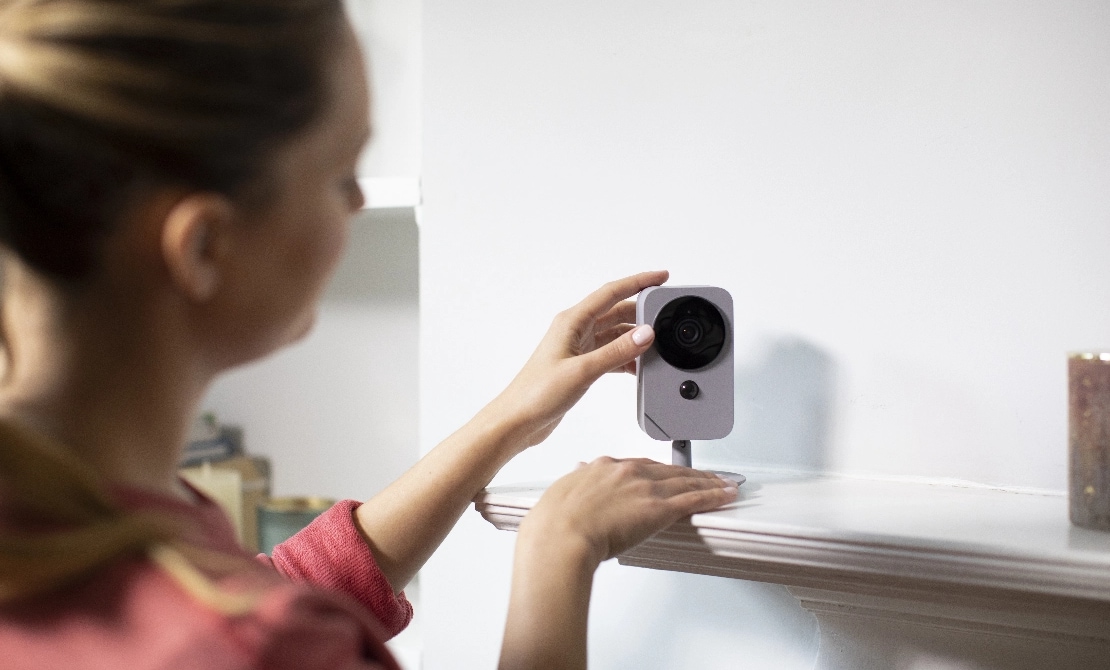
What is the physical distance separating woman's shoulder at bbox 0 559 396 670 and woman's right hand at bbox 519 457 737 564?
208mm

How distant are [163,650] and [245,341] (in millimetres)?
169

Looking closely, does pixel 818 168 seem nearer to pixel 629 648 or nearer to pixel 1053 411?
pixel 1053 411

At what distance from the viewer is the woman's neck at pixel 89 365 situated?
1.54 feet

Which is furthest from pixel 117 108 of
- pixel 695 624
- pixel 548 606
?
pixel 695 624

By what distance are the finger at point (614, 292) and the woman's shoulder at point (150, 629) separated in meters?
0.40

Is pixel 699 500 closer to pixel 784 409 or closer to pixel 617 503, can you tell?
pixel 617 503

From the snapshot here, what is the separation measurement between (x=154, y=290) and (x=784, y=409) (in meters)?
0.58

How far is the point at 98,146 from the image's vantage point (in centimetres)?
44

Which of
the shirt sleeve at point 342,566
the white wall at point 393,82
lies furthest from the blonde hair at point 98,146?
the white wall at point 393,82

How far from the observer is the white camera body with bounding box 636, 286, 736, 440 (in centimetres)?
76

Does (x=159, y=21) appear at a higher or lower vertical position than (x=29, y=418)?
higher

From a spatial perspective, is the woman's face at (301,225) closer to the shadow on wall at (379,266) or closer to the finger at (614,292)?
the finger at (614,292)

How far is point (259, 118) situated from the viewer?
46cm

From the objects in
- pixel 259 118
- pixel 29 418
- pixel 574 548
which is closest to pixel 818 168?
pixel 574 548
